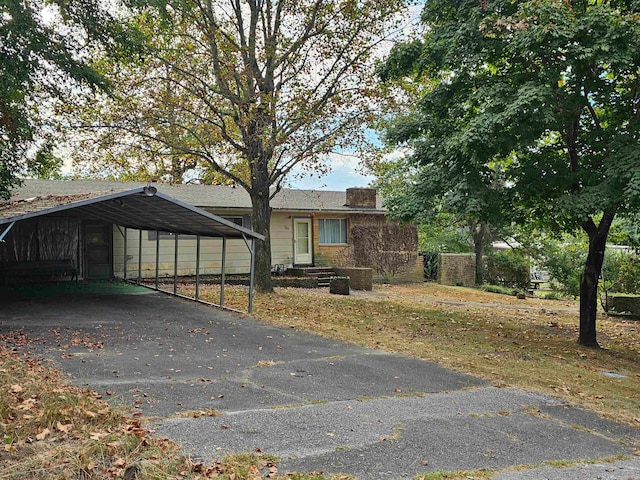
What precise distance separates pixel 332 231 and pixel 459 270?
5.98 m

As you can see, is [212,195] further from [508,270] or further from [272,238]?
[508,270]

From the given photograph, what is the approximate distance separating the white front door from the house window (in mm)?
528

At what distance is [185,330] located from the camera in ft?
33.5

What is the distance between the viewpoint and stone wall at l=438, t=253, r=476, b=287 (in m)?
24.3

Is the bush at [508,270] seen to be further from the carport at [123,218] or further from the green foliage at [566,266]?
the carport at [123,218]

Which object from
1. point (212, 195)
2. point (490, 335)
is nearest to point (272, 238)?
point (212, 195)

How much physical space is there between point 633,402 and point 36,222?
55.1 feet

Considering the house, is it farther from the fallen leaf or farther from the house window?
the fallen leaf

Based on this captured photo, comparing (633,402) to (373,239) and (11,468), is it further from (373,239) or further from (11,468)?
(373,239)

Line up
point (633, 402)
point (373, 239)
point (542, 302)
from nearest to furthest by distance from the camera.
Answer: point (633, 402), point (542, 302), point (373, 239)

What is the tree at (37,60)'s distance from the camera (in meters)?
10.4

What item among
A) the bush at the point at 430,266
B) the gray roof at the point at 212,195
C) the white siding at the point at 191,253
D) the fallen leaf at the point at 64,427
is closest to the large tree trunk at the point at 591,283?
the fallen leaf at the point at 64,427

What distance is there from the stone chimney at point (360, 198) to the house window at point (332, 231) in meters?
0.82

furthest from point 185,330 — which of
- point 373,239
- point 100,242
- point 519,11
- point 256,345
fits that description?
point 373,239
